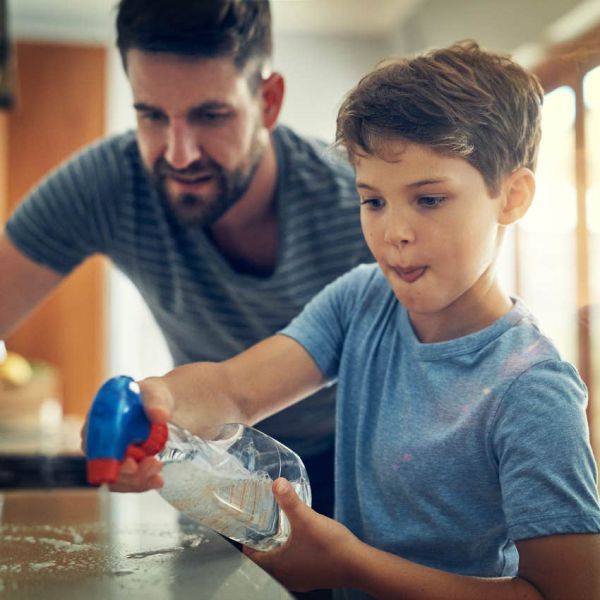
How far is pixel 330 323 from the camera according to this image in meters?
0.78

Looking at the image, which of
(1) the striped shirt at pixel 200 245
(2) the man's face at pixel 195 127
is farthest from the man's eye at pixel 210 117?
(1) the striped shirt at pixel 200 245

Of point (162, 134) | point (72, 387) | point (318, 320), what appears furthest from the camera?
point (72, 387)

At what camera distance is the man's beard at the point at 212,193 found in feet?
3.17

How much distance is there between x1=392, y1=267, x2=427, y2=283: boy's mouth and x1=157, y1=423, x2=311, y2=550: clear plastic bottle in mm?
186

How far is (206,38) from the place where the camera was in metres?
0.92

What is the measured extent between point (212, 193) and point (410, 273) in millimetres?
398

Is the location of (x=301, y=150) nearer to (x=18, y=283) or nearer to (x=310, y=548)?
(x=18, y=283)

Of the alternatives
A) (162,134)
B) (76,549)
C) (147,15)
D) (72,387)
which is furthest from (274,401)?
(72,387)

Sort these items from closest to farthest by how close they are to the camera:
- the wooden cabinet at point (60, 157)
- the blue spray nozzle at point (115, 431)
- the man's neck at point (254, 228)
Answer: the blue spray nozzle at point (115, 431), the man's neck at point (254, 228), the wooden cabinet at point (60, 157)

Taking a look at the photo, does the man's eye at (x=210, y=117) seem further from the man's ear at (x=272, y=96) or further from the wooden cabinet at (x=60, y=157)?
the wooden cabinet at (x=60, y=157)

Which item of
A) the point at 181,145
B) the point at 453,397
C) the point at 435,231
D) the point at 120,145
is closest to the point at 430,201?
the point at 435,231

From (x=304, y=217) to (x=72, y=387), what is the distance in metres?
2.31

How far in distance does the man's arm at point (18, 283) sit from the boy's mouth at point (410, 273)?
0.70 metres

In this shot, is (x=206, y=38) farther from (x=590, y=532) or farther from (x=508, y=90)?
(x=590, y=532)
